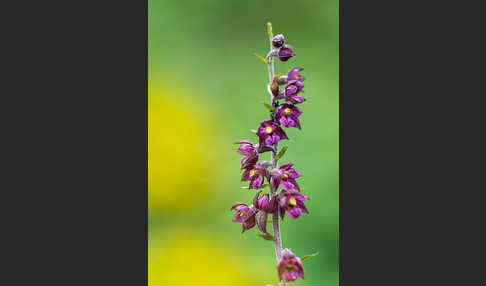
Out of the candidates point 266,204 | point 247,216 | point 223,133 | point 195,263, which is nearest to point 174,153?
point 223,133

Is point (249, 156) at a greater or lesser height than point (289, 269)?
greater

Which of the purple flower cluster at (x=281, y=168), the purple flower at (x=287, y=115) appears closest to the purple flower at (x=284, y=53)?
the purple flower cluster at (x=281, y=168)

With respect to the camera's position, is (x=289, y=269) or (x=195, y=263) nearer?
(x=289, y=269)

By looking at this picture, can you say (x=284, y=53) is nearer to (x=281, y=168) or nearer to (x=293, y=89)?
(x=293, y=89)

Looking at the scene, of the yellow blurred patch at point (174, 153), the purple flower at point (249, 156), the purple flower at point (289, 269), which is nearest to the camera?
the purple flower at point (289, 269)

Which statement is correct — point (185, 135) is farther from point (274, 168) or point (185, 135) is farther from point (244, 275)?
point (274, 168)

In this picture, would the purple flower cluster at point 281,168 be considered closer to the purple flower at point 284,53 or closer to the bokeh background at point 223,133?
the purple flower at point 284,53
